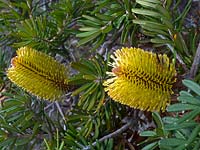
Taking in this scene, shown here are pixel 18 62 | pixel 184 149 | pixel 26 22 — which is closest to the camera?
pixel 184 149

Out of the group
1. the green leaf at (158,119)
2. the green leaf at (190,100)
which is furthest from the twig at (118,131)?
the green leaf at (190,100)

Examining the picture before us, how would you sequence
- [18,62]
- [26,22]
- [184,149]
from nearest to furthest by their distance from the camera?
[184,149], [18,62], [26,22]

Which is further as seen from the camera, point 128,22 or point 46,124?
point 46,124

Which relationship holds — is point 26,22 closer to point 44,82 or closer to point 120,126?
point 44,82

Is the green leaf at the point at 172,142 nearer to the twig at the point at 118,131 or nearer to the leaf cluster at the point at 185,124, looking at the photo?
the leaf cluster at the point at 185,124

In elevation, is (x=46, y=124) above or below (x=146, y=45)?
below

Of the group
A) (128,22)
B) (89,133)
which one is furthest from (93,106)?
(128,22)
